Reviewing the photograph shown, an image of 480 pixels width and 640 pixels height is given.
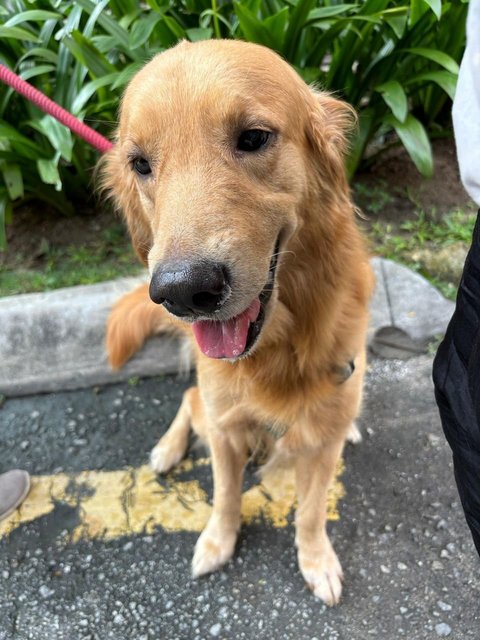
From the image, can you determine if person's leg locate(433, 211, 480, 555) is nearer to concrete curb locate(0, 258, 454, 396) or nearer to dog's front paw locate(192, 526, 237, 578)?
dog's front paw locate(192, 526, 237, 578)

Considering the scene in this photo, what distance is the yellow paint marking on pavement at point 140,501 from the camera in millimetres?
2346

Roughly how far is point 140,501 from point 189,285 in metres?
1.58

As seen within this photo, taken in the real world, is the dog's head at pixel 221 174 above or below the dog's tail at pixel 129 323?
above

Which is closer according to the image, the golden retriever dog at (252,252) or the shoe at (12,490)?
the golden retriever dog at (252,252)

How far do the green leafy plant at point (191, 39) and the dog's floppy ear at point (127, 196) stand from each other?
897 mm

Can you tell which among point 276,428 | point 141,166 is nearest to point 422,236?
point 276,428

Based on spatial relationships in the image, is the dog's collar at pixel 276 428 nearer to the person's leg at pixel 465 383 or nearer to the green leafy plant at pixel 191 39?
the person's leg at pixel 465 383

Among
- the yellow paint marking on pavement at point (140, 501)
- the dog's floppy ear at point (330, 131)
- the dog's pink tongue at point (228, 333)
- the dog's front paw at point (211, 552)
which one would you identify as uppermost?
the dog's floppy ear at point (330, 131)

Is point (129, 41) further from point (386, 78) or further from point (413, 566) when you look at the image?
point (413, 566)

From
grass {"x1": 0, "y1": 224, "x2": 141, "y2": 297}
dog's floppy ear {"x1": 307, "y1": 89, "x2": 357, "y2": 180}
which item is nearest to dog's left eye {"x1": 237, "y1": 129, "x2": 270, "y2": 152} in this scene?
dog's floppy ear {"x1": 307, "y1": 89, "x2": 357, "y2": 180}

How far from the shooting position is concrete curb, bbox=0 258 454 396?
2.96m

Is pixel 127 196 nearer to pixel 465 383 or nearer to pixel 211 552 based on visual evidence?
pixel 465 383

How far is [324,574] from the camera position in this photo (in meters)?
2.05

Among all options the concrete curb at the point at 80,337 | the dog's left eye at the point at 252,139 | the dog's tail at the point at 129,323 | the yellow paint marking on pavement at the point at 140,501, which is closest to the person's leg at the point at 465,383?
the dog's left eye at the point at 252,139
